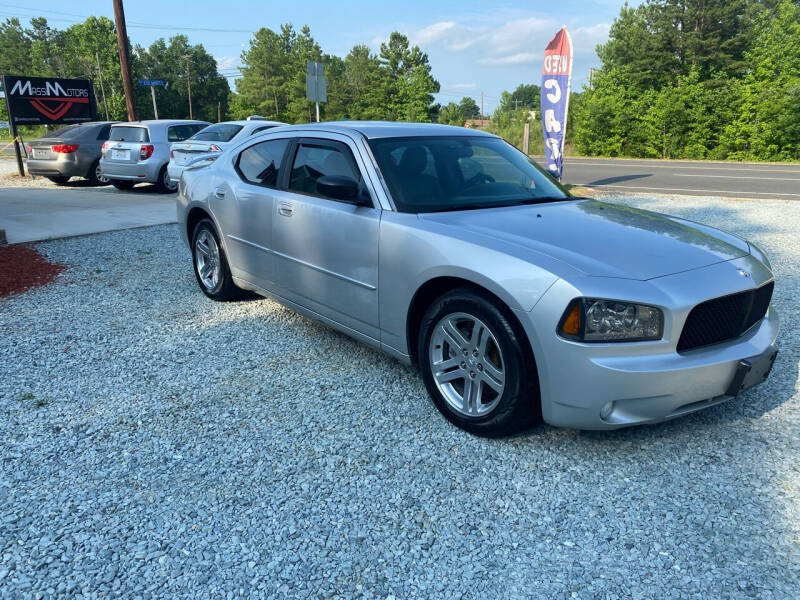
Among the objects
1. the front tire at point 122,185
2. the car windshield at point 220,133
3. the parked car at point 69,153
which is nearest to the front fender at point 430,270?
the car windshield at point 220,133

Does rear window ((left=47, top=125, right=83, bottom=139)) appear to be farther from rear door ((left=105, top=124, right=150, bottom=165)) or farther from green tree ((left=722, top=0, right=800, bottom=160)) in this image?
green tree ((left=722, top=0, right=800, bottom=160))

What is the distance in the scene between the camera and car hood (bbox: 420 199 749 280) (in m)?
2.86

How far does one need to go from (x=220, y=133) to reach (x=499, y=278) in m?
10.7

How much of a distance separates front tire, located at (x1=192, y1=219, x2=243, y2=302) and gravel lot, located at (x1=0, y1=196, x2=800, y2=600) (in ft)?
3.36

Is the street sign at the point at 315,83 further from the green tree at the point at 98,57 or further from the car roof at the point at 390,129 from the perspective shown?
the green tree at the point at 98,57

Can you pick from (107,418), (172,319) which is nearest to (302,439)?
(107,418)

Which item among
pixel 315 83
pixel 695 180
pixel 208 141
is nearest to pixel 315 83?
pixel 315 83

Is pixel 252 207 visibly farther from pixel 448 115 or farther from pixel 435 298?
pixel 448 115

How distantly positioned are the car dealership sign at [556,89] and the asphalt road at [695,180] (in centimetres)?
283

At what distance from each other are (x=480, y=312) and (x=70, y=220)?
9256mm

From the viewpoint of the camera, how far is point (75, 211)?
10.9 metres

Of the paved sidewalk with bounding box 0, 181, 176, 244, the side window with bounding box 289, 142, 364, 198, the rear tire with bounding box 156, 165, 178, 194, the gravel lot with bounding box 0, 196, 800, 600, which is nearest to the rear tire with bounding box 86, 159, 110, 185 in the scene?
the paved sidewalk with bounding box 0, 181, 176, 244

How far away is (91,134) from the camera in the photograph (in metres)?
14.7

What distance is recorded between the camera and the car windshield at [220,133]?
39.4 feet
